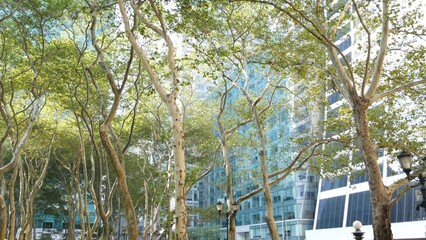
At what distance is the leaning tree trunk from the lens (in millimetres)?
11297

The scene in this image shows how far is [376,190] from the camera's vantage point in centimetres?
1160

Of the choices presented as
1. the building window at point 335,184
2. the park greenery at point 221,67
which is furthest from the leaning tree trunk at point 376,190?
the building window at point 335,184

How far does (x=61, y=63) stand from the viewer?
17.8 m

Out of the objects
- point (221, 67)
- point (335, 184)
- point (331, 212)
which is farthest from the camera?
point (335, 184)

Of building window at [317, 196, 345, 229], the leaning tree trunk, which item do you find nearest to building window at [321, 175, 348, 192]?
building window at [317, 196, 345, 229]

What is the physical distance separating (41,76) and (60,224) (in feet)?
148

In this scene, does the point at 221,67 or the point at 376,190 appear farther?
the point at 221,67

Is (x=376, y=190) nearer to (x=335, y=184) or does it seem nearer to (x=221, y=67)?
(x=221, y=67)

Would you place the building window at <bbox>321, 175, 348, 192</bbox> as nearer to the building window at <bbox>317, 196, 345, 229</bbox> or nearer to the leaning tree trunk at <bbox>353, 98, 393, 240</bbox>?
the building window at <bbox>317, 196, 345, 229</bbox>

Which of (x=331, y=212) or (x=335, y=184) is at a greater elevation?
(x=335, y=184)

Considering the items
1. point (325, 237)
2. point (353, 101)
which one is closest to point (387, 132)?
point (353, 101)

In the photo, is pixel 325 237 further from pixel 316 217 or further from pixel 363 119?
pixel 363 119

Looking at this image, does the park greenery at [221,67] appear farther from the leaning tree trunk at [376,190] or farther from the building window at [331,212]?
the building window at [331,212]

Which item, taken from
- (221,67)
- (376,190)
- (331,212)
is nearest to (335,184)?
(331,212)
